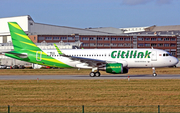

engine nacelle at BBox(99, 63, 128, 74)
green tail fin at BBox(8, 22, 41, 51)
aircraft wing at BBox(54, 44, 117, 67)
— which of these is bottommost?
engine nacelle at BBox(99, 63, 128, 74)

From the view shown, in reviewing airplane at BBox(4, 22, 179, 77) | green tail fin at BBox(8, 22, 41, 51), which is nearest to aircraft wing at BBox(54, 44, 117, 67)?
airplane at BBox(4, 22, 179, 77)

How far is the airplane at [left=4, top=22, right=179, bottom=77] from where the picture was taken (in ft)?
149

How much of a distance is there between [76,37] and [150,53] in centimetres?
9022

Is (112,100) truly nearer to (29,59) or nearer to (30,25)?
(29,59)

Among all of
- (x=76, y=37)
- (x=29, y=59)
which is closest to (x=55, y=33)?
(x=76, y=37)

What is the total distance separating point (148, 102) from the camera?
21125 millimetres

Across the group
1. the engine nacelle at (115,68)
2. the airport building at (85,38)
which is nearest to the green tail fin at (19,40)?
the engine nacelle at (115,68)

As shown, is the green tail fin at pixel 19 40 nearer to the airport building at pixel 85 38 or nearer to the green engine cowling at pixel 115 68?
the green engine cowling at pixel 115 68

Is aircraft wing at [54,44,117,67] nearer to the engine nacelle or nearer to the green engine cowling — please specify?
the engine nacelle

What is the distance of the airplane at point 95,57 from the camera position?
45.4 metres

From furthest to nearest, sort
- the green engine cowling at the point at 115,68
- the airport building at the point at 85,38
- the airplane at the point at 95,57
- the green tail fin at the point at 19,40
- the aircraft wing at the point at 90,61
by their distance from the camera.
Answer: the airport building at the point at 85,38 → the green tail fin at the point at 19,40 → the airplane at the point at 95,57 → the aircraft wing at the point at 90,61 → the green engine cowling at the point at 115,68

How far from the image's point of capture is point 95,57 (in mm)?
46938

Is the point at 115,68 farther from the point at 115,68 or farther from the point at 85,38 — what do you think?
the point at 85,38

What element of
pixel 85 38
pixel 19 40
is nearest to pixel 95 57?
pixel 19 40
